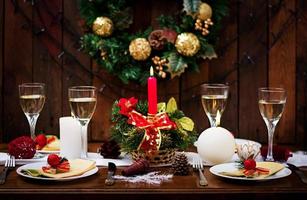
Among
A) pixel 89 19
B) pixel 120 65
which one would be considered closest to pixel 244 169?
pixel 120 65

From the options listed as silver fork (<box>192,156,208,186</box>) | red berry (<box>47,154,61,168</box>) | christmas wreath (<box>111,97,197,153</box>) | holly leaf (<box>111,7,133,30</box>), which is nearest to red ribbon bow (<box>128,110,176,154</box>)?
christmas wreath (<box>111,97,197,153</box>)

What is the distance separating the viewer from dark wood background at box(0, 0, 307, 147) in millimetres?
2178

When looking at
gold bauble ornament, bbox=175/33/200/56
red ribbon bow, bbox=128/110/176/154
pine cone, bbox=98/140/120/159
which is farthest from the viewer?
gold bauble ornament, bbox=175/33/200/56

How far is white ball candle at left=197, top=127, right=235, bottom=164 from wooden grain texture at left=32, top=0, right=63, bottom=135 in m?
0.90

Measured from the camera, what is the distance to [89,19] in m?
2.10

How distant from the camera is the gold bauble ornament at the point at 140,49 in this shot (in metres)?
2.04

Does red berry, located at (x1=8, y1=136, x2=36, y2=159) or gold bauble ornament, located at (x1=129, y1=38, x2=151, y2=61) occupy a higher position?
gold bauble ornament, located at (x1=129, y1=38, x2=151, y2=61)

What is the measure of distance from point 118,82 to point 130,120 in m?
0.74

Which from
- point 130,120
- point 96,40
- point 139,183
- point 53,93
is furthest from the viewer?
point 53,93

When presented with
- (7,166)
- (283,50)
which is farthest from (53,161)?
(283,50)

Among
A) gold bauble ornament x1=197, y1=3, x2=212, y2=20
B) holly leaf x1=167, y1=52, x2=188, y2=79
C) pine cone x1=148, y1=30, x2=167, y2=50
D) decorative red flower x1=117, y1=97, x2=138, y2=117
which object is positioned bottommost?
decorative red flower x1=117, y1=97, x2=138, y2=117

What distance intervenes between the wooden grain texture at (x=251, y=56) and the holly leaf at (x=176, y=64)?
282mm

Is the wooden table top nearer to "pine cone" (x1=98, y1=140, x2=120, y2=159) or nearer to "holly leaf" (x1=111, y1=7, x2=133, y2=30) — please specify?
"pine cone" (x1=98, y1=140, x2=120, y2=159)

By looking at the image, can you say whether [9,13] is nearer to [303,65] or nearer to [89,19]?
[89,19]
